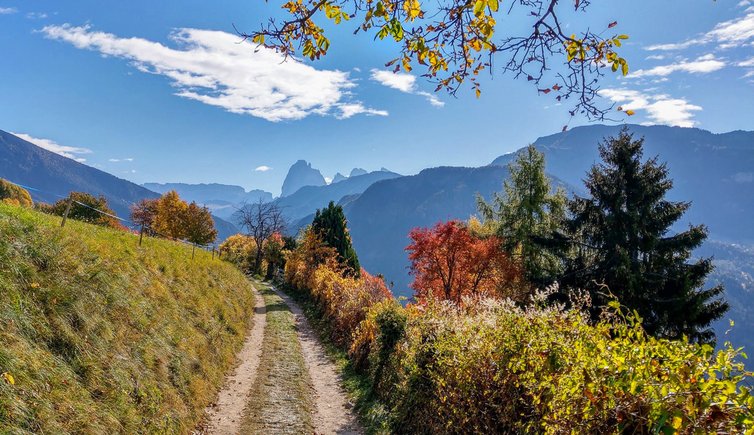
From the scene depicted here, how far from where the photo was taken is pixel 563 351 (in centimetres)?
452

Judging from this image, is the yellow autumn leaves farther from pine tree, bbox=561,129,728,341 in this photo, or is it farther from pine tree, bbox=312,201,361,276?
pine tree, bbox=312,201,361,276

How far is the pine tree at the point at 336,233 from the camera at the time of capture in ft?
145

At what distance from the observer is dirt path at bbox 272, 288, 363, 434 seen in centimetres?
1148

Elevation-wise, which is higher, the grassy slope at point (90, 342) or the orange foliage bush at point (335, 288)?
the grassy slope at point (90, 342)


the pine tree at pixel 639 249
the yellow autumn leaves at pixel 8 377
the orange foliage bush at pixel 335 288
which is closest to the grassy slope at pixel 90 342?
the yellow autumn leaves at pixel 8 377

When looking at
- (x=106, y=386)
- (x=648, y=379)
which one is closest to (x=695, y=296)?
(x=648, y=379)

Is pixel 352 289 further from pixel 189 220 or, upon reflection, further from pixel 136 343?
pixel 189 220

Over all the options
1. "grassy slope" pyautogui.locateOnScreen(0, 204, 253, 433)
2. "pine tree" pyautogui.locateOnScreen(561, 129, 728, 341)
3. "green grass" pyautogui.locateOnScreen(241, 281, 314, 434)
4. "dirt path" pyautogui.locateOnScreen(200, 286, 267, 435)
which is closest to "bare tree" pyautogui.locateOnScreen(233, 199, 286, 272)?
"green grass" pyautogui.locateOnScreen(241, 281, 314, 434)

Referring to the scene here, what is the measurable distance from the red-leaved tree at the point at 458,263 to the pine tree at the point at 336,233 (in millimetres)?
17833

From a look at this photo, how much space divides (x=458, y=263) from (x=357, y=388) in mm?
13677

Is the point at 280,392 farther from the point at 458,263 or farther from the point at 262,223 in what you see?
the point at 262,223

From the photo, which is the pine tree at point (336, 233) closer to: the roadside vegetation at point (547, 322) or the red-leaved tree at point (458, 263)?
the roadside vegetation at point (547, 322)

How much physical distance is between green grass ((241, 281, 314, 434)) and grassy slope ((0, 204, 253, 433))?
4.82 ft

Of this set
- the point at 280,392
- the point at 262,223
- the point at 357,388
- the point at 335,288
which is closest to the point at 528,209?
the point at 335,288
